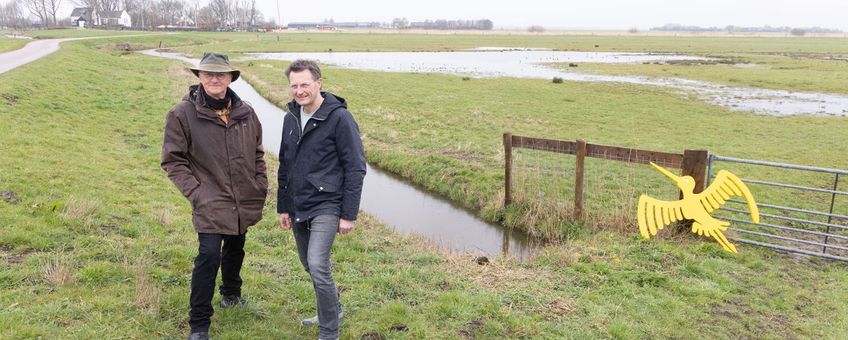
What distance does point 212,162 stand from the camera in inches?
171

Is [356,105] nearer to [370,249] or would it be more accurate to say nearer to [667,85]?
[370,249]

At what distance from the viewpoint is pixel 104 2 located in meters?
134

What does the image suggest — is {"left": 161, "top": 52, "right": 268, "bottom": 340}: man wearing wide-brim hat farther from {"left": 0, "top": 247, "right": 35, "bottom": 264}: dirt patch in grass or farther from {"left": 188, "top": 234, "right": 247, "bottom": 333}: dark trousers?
{"left": 0, "top": 247, "right": 35, "bottom": 264}: dirt patch in grass

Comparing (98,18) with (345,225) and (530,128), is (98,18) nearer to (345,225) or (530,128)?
(530,128)

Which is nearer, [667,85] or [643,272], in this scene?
[643,272]

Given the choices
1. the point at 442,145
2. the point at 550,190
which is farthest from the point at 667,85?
the point at 550,190

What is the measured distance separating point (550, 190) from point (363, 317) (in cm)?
641

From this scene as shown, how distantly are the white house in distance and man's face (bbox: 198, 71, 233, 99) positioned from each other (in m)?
146

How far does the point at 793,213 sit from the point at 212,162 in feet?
34.5

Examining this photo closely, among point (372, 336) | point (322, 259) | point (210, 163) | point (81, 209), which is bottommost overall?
point (372, 336)

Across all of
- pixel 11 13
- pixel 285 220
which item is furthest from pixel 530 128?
pixel 11 13

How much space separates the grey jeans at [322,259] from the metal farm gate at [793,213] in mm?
6235

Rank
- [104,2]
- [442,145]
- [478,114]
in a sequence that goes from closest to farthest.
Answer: [442,145] → [478,114] → [104,2]

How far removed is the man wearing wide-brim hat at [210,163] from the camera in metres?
4.22
